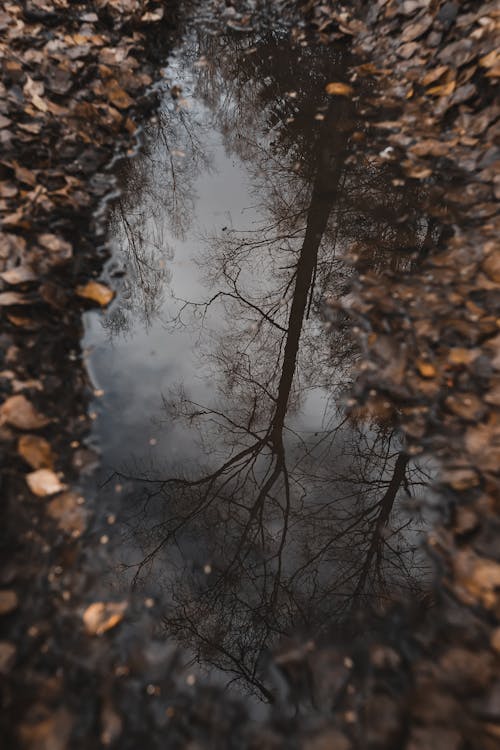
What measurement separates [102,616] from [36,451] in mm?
523

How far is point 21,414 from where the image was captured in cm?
133

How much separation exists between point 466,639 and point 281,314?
146 cm

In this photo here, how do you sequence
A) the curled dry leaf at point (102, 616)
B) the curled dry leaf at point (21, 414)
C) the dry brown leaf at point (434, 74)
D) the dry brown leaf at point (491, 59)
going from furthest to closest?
the dry brown leaf at point (434, 74)
the dry brown leaf at point (491, 59)
the curled dry leaf at point (21, 414)
the curled dry leaf at point (102, 616)

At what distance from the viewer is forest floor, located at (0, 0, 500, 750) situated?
893 mm

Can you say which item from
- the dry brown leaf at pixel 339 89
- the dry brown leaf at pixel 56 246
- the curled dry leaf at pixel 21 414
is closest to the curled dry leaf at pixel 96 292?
the dry brown leaf at pixel 56 246

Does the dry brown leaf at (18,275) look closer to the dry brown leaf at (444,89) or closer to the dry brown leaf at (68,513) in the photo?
the dry brown leaf at (68,513)

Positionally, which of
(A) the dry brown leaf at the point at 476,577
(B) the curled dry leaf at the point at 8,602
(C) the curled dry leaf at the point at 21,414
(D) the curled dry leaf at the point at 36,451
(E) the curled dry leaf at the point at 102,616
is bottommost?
(E) the curled dry leaf at the point at 102,616

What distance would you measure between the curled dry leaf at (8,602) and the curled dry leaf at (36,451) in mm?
359

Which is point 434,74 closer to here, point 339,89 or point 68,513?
point 339,89

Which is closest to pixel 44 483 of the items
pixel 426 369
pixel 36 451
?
pixel 36 451

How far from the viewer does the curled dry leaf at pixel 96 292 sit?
1.76 meters

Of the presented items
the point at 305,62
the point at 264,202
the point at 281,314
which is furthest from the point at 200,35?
the point at 281,314

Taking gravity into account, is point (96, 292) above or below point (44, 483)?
above

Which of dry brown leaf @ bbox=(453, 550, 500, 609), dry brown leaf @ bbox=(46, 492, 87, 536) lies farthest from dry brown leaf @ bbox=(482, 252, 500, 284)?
dry brown leaf @ bbox=(46, 492, 87, 536)
